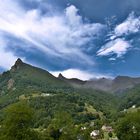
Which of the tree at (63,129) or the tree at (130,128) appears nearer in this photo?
the tree at (63,129)

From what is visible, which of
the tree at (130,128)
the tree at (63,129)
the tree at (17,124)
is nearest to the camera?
the tree at (17,124)

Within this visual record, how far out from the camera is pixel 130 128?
143 meters

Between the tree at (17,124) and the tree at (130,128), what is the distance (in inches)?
1645

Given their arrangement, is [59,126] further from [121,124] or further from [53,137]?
[121,124]

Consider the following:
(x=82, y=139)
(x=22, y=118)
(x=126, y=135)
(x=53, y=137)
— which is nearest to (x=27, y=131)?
(x=22, y=118)

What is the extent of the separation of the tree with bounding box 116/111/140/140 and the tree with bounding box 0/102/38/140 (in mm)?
41783

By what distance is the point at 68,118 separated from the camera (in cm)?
13000

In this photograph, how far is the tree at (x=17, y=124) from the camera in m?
108

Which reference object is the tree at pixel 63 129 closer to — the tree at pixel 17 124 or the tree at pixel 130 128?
the tree at pixel 17 124

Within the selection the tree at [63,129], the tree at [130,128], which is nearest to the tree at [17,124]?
the tree at [63,129]

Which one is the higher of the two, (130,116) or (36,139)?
(130,116)

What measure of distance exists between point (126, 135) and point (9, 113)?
159ft

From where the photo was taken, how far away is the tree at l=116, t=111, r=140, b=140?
139625mm

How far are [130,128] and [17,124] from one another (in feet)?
162
